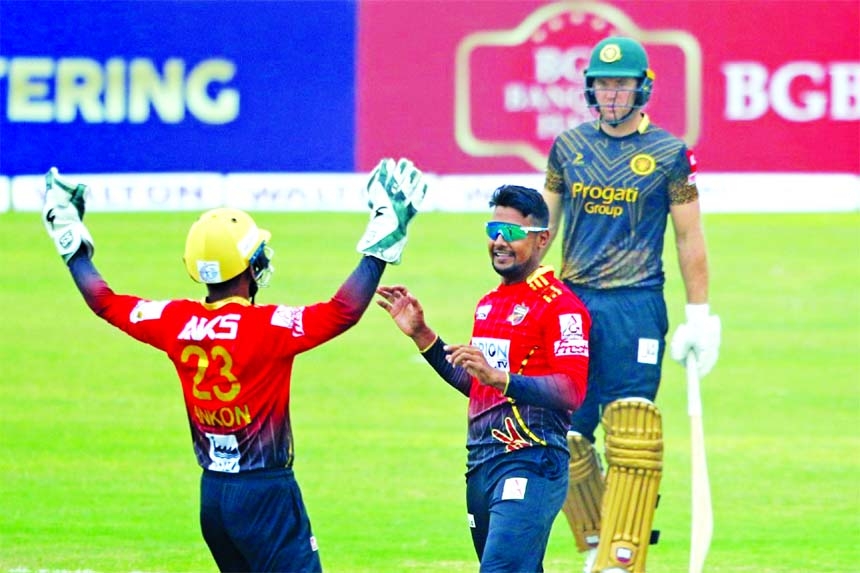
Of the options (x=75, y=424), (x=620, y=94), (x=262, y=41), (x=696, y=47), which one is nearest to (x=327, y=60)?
(x=262, y=41)

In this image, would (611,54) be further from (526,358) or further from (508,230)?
(526,358)

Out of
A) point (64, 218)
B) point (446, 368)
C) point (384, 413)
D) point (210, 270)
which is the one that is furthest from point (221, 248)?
point (384, 413)

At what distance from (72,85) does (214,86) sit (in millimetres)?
1673

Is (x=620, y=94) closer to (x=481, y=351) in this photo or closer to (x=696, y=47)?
(x=481, y=351)

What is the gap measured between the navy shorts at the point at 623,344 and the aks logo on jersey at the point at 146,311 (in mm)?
2559

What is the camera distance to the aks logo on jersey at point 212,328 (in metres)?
6.39

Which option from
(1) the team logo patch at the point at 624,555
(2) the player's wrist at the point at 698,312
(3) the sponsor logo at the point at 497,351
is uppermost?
(2) the player's wrist at the point at 698,312

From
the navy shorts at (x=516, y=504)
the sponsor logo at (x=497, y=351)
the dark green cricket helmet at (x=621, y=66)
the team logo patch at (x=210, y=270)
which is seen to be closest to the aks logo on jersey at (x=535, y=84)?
the dark green cricket helmet at (x=621, y=66)

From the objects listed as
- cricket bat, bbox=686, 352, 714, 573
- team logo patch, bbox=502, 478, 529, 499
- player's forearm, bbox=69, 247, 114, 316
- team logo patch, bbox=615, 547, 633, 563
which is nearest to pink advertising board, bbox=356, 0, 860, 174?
cricket bat, bbox=686, 352, 714, 573

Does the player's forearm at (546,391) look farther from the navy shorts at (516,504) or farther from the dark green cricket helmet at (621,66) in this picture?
the dark green cricket helmet at (621,66)

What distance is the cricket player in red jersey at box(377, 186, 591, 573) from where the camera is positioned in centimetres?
661

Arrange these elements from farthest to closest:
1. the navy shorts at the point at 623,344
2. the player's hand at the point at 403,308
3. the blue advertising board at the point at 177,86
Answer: the blue advertising board at the point at 177,86
the navy shorts at the point at 623,344
the player's hand at the point at 403,308

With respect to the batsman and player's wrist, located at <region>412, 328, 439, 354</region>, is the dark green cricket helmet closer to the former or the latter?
the batsman

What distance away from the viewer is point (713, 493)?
1117 cm
